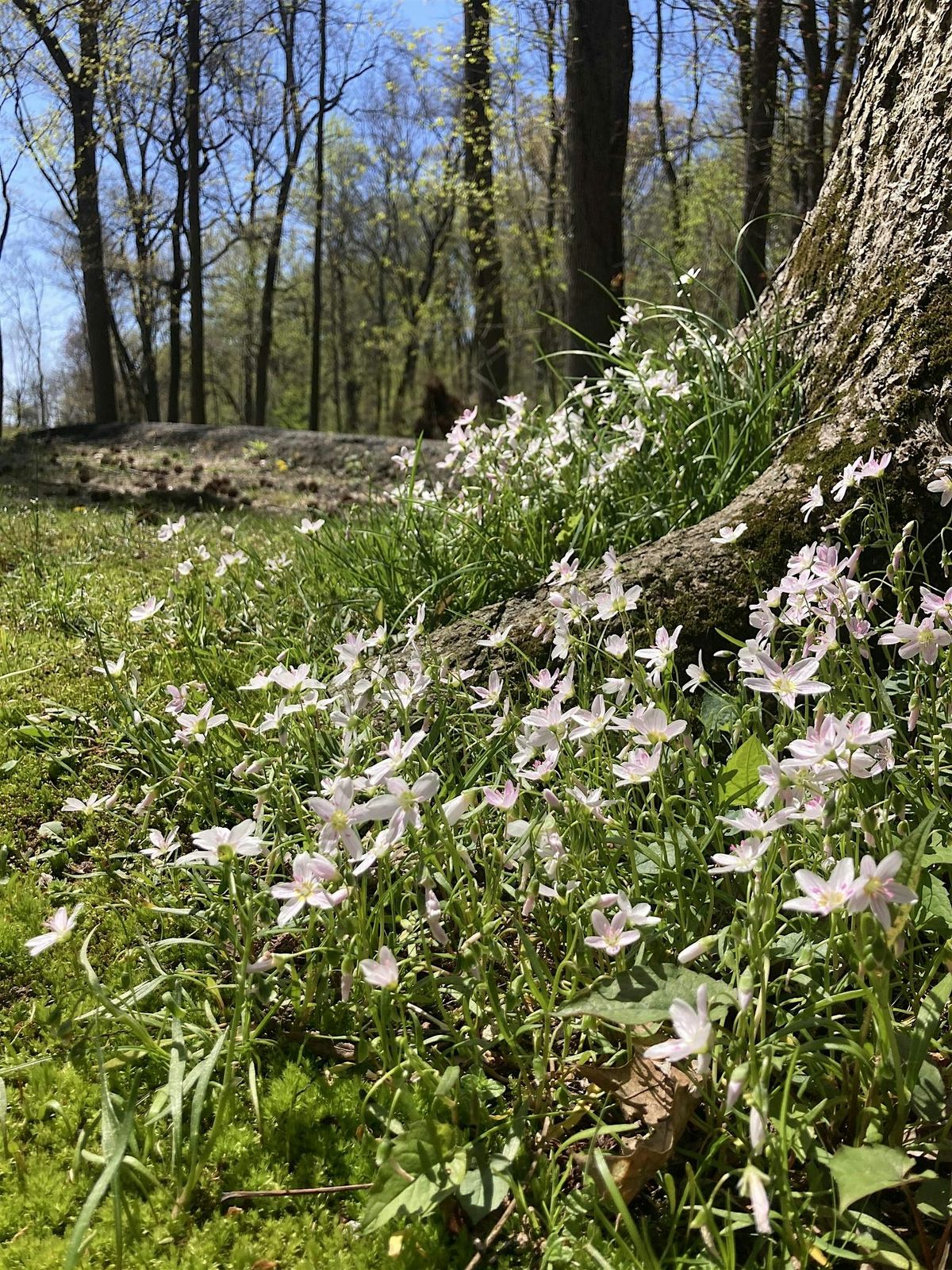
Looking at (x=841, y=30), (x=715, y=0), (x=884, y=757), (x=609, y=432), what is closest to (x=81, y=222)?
(x=715, y=0)

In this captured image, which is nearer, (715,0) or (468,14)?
(715,0)

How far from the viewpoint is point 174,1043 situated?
150 centimetres

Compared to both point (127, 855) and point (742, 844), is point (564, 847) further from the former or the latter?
point (127, 855)

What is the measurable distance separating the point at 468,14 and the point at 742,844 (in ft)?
42.7

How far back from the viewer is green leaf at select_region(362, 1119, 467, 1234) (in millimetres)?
1256

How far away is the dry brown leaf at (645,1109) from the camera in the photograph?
1.31 m

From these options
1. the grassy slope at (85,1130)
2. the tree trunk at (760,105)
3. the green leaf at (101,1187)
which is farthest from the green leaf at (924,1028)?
the tree trunk at (760,105)

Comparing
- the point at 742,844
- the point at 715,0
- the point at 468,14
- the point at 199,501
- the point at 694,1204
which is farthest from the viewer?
the point at 468,14

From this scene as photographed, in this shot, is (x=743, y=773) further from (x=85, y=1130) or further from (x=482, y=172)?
(x=482, y=172)

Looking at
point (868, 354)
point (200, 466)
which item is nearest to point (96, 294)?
point (200, 466)

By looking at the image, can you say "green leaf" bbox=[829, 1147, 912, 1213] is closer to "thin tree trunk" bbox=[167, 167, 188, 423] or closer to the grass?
the grass

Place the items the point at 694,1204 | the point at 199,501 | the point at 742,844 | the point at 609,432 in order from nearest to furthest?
the point at 694,1204
the point at 742,844
the point at 609,432
the point at 199,501

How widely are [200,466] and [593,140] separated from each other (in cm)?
433

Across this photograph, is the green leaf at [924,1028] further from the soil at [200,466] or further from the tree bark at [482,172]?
the tree bark at [482,172]
